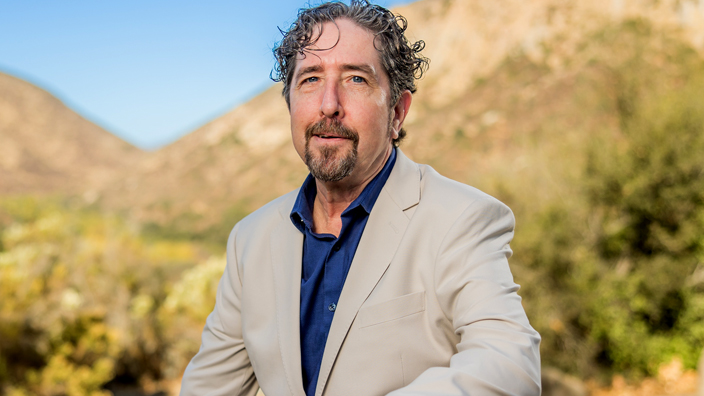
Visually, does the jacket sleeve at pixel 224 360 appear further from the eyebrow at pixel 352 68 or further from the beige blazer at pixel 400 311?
the eyebrow at pixel 352 68

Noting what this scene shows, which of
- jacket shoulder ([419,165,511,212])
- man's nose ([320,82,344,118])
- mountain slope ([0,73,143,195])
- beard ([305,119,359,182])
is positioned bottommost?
jacket shoulder ([419,165,511,212])

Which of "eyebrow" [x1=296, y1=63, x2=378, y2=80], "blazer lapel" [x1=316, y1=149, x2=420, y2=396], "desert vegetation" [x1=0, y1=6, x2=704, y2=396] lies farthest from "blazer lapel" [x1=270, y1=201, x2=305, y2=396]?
"desert vegetation" [x1=0, y1=6, x2=704, y2=396]

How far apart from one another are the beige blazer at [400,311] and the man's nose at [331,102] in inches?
10.1

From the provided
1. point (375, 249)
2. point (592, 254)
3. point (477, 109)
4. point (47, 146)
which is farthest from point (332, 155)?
point (47, 146)

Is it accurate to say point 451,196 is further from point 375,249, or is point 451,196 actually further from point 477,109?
point 477,109

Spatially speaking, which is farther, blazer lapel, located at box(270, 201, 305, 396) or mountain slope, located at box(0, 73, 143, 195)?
mountain slope, located at box(0, 73, 143, 195)

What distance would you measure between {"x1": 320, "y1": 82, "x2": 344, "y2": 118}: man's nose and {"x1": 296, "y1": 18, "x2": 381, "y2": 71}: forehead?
7cm

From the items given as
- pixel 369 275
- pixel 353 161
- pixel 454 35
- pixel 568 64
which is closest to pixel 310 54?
pixel 353 161

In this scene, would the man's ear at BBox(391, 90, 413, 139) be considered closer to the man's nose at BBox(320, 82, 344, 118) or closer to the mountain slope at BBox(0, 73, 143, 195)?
the man's nose at BBox(320, 82, 344, 118)

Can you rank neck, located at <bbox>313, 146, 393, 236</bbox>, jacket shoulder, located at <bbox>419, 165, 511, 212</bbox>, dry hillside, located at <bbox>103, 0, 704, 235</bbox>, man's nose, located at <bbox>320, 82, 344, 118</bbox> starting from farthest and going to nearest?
dry hillside, located at <bbox>103, 0, 704, 235</bbox> < neck, located at <bbox>313, 146, 393, 236</bbox> < man's nose, located at <bbox>320, 82, 344, 118</bbox> < jacket shoulder, located at <bbox>419, 165, 511, 212</bbox>

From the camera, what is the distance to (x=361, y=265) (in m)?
Result: 1.37

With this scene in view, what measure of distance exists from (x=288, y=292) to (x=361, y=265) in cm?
27

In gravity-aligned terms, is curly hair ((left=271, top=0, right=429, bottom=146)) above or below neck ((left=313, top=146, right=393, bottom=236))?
above

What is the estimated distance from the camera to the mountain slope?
170 ft
